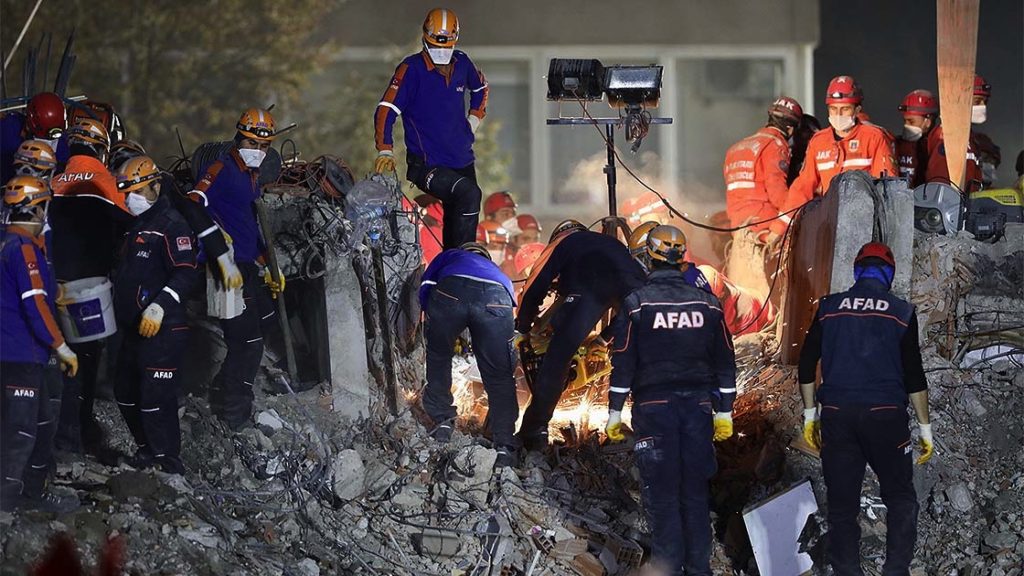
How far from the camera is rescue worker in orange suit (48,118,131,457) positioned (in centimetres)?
1077

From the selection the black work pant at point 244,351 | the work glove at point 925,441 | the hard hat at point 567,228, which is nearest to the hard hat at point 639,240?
the hard hat at point 567,228

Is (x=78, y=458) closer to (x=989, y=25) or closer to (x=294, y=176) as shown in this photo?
(x=294, y=176)

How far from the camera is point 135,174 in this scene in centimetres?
1070

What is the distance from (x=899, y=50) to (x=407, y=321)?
504 inches

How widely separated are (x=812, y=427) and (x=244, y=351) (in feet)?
13.8

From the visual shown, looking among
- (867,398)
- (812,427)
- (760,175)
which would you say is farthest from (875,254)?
(760,175)

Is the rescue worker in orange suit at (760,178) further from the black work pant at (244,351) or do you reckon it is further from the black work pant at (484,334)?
the black work pant at (244,351)

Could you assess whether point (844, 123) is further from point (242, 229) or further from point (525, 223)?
point (242, 229)

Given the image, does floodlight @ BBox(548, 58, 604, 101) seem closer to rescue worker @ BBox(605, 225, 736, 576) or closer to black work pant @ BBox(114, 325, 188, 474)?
rescue worker @ BBox(605, 225, 736, 576)

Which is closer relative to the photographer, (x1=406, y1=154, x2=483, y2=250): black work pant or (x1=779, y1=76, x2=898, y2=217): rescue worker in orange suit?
(x1=406, y1=154, x2=483, y2=250): black work pant

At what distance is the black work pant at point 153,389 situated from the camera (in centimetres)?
1065

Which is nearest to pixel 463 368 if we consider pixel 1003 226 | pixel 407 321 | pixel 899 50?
pixel 407 321

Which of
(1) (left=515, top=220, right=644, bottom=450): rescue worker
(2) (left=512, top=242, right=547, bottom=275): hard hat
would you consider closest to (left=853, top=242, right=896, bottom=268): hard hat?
(1) (left=515, top=220, right=644, bottom=450): rescue worker

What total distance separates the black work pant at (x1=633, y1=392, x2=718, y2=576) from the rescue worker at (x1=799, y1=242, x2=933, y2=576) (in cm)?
82
